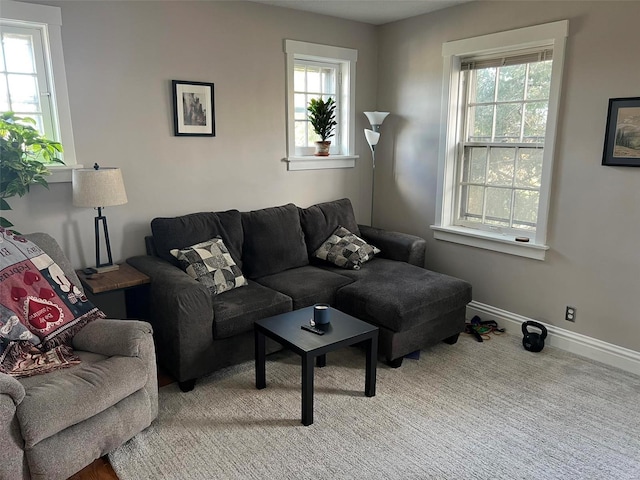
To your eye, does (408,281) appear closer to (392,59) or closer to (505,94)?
(505,94)

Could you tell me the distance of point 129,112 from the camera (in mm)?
3182

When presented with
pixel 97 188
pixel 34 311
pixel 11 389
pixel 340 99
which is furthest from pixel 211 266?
pixel 340 99

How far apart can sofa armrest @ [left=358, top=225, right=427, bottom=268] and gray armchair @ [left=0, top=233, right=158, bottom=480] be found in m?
2.15

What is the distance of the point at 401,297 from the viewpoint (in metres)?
3.06

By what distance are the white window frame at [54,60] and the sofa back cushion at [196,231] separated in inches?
25.6

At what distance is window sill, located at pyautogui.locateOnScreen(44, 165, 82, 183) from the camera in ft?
9.52

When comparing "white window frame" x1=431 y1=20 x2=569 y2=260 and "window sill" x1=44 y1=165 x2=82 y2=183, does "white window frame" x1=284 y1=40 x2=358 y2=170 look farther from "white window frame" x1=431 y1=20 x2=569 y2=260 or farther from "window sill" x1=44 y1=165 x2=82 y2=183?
"window sill" x1=44 y1=165 x2=82 y2=183

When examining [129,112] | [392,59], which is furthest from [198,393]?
[392,59]

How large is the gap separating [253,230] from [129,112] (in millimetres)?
1162

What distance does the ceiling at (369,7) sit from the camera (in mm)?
3588

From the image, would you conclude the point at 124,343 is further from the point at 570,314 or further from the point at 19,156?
the point at 570,314

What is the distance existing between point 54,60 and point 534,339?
11.6 ft

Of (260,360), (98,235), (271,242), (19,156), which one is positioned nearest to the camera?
(19,156)

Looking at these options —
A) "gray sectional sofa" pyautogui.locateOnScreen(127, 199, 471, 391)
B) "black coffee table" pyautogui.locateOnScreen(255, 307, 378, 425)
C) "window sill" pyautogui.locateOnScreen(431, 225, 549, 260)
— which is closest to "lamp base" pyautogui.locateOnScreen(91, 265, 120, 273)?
"gray sectional sofa" pyautogui.locateOnScreen(127, 199, 471, 391)
